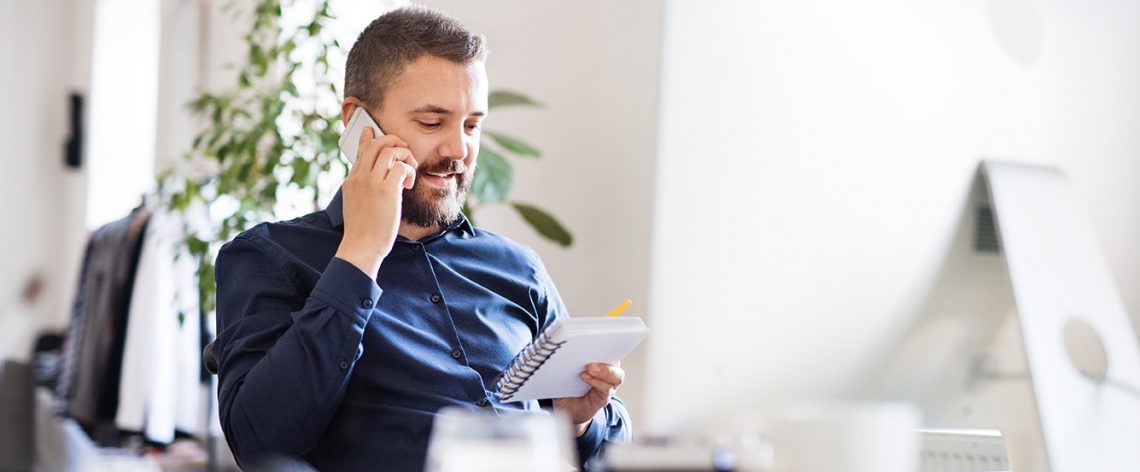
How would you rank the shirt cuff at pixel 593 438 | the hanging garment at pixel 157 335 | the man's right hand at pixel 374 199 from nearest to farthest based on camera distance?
the man's right hand at pixel 374 199, the shirt cuff at pixel 593 438, the hanging garment at pixel 157 335

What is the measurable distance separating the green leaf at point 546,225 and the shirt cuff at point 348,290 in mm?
907

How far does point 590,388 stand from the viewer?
129 centimetres

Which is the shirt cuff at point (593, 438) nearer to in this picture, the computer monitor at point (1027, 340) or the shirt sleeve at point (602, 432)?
the shirt sleeve at point (602, 432)

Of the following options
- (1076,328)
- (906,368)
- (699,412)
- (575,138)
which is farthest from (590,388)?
(575,138)

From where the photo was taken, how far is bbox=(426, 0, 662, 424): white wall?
1.89 metres

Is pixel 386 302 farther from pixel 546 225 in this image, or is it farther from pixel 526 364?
pixel 546 225

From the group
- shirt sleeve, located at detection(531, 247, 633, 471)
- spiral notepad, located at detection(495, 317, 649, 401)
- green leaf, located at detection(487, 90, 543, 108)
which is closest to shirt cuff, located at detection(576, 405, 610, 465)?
shirt sleeve, located at detection(531, 247, 633, 471)

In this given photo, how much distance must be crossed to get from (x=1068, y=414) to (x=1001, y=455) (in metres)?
0.09

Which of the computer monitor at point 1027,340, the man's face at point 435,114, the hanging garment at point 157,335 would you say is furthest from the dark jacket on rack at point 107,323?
the computer monitor at point 1027,340

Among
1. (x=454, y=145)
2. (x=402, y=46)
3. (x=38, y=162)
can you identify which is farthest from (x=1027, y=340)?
(x=38, y=162)

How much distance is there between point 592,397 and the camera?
1308mm

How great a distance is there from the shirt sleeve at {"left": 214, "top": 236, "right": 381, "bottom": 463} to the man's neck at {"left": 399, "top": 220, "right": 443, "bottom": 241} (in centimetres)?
22

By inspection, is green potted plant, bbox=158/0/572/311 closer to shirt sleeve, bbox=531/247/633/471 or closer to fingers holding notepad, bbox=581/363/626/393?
shirt sleeve, bbox=531/247/633/471

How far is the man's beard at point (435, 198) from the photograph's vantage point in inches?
57.5
